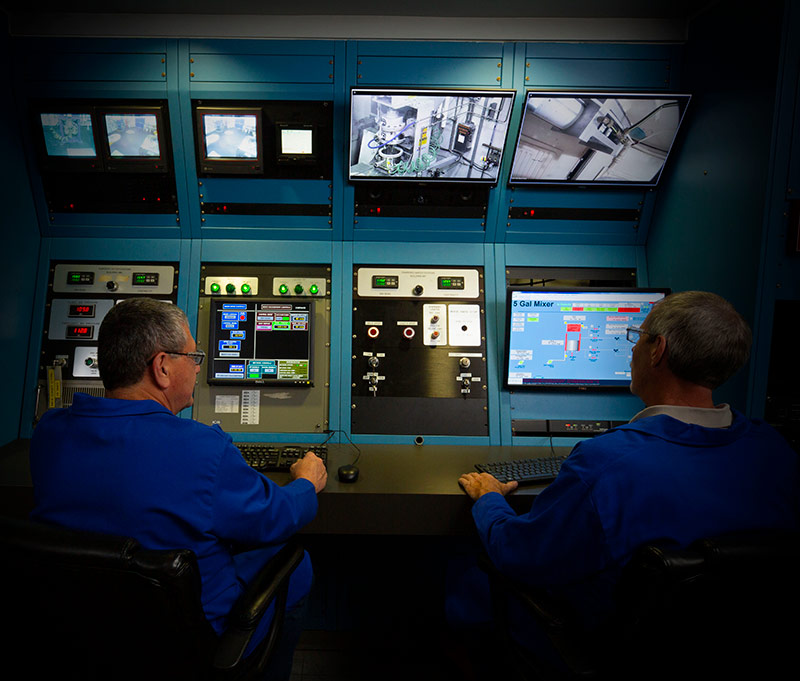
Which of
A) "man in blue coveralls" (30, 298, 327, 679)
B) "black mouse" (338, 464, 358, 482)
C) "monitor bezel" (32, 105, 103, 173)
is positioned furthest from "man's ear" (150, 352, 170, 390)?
"monitor bezel" (32, 105, 103, 173)

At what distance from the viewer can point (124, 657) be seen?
2.75 ft

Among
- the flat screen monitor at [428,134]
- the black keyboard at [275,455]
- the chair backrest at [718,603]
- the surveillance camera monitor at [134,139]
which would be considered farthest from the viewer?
the surveillance camera monitor at [134,139]

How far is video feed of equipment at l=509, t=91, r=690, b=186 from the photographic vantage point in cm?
186

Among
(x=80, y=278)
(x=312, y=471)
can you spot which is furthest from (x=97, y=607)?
(x=80, y=278)

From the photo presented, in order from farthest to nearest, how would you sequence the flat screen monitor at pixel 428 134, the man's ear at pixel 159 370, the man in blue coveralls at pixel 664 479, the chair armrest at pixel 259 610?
1. the flat screen monitor at pixel 428 134
2. the man's ear at pixel 159 370
3. the chair armrest at pixel 259 610
4. the man in blue coveralls at pixel 664 479

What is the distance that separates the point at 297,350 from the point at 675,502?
1.51 m

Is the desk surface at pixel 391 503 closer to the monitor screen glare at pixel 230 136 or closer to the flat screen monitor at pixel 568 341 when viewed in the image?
the flat screen monitor at pixel 568 341

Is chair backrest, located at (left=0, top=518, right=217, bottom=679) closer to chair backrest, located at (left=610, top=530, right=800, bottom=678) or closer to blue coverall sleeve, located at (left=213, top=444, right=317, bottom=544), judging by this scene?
blue coverall sleeve, located at (left=213, top=444, right=317, bottom=544)

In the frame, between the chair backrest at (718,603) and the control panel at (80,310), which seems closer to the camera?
the chair backrest at (718,603)

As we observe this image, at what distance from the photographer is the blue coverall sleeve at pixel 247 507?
0.99 meters

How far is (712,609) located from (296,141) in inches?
80.5

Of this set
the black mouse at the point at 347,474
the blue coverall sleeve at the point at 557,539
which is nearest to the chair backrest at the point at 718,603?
the blue coverall sleeve at the point at 557,539

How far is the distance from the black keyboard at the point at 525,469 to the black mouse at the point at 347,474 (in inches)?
16.9

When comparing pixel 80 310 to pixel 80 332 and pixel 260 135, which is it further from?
pixel 260 135
